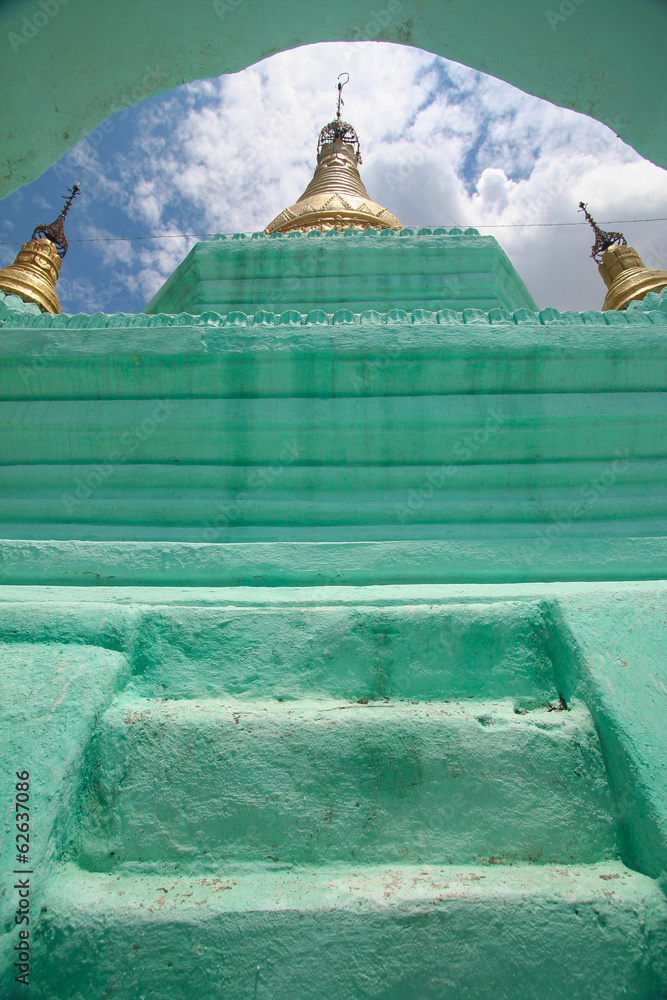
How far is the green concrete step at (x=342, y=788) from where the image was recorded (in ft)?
5.97

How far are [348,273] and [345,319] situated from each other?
2.83 m

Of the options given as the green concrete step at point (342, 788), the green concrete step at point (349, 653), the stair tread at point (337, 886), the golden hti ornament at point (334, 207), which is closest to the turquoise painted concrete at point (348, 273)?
the golden hti ornament at point (334, 207)

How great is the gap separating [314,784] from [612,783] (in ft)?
3.57

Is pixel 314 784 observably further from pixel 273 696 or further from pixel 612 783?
pixel 612 783

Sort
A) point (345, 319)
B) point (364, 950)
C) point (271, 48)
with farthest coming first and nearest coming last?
point (345, 319), point (271, 48), point (364, 950)

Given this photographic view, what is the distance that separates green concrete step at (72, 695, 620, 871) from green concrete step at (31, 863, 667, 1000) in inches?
6.8

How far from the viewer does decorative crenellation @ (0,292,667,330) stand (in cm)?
410

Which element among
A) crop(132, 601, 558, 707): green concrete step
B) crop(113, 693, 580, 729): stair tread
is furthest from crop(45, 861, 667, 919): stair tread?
crop(132, 601, 558, 707): green concrete step

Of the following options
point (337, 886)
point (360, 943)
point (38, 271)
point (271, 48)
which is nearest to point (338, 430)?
point (271, 48)

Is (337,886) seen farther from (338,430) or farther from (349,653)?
(338,430)
